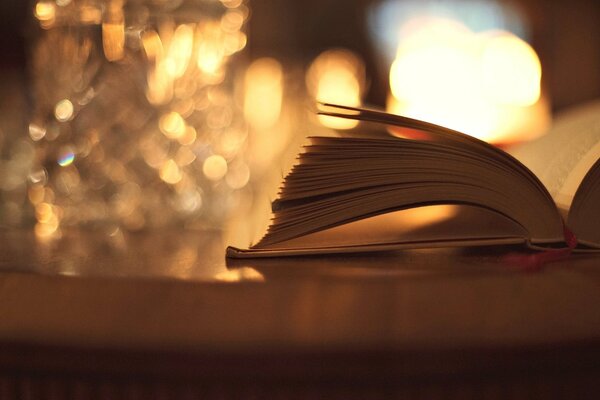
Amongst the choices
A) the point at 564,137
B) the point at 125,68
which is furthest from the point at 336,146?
the point at 125,68

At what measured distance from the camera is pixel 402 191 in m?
0.57

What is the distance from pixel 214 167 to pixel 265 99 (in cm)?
139

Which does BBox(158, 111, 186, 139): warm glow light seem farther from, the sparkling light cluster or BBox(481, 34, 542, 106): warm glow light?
BBox(481, 34, 542, 106): warm glow light

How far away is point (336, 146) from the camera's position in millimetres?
570

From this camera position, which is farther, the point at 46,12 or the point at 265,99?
the point at 265,99

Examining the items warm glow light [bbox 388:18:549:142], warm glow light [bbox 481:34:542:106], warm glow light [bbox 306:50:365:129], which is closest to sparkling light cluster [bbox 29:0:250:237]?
warm glow light [bbox 306:50:365:129]

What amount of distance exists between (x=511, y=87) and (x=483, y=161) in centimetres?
302

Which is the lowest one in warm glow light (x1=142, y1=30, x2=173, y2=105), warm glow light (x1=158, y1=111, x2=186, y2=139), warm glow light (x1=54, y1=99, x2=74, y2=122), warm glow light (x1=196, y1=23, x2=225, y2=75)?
warm glow light (x1=54, y1=99, x2=74, y2=122)

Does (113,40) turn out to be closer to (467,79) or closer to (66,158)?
(66,158)

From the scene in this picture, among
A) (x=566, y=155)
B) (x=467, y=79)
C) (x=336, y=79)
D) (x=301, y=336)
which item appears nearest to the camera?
(x=301, y=336)

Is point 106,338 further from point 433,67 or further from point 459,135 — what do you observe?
point 433,67

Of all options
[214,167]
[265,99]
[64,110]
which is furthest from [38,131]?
[265,99]

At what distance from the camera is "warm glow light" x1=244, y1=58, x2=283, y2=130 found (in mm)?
2402

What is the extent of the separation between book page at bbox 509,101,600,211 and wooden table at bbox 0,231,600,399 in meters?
0.15
